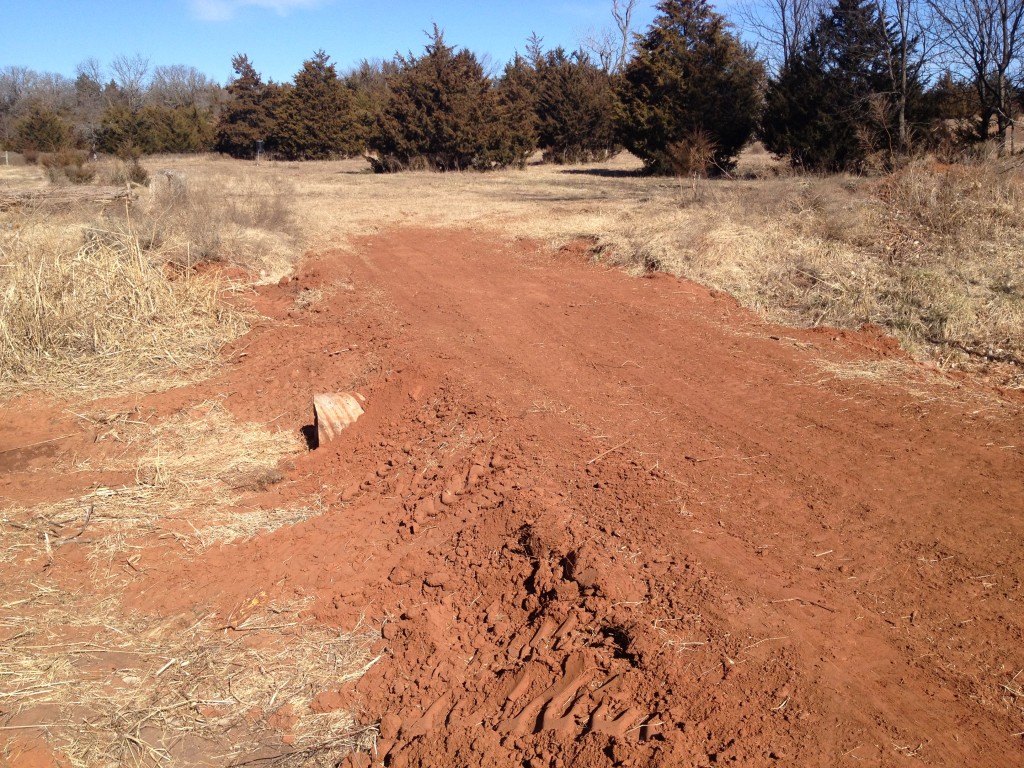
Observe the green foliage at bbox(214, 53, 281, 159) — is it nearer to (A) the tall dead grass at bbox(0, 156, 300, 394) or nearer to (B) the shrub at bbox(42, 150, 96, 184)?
(B) the shrub at bbox(42, 150, 96, 184)

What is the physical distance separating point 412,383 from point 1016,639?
4.91 metres

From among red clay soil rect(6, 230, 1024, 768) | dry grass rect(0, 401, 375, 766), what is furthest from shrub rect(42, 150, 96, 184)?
dry grass rect(0, 401, 375, 766)

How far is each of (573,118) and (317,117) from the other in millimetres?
12775

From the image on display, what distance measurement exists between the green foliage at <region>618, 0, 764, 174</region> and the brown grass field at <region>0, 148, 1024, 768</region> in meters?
10.8

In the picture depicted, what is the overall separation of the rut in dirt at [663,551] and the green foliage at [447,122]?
74.5ft

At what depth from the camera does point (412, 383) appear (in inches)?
274

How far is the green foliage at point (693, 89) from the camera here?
23.0 m

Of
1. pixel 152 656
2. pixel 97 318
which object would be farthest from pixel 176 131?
pixel 152 656

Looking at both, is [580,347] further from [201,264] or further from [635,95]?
[635,95]

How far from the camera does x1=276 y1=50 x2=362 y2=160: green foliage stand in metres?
36.8

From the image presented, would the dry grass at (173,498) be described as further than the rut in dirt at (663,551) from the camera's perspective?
Yes

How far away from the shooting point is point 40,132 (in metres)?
38.1

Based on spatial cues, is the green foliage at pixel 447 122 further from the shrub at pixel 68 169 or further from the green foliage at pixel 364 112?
the shrub at pixel 68 169

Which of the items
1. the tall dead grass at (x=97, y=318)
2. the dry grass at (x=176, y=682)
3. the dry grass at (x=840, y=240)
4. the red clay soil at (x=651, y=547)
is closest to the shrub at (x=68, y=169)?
the dry grass at (x=840, y=240)
